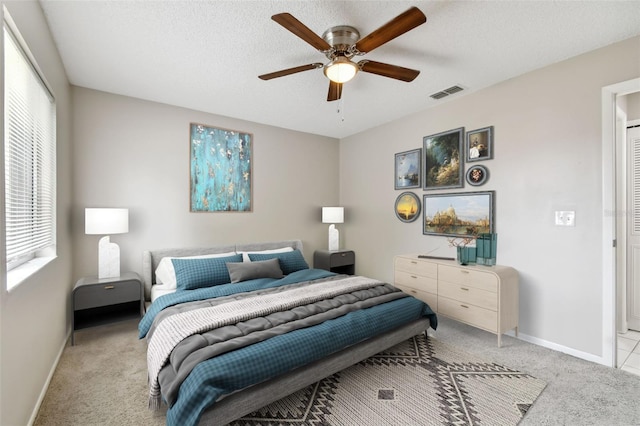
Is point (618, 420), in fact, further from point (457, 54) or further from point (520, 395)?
point (457, 54)

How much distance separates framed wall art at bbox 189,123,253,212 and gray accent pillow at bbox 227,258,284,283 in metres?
1.09

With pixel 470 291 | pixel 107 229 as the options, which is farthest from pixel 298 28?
pixel 470 291

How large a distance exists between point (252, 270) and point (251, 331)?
1.40 meters

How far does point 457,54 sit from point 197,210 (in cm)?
347

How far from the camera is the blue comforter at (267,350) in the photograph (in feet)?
4.87

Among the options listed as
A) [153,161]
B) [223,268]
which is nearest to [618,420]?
[223,268]

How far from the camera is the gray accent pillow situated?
326 centimetres

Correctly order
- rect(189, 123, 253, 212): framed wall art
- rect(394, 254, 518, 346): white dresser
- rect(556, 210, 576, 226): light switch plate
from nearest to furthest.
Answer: rect(556, 210, 576, 226): light switch plate
rect(394, 254, 518, 346): white dresser
rect(189, 123, 253, 212): framed wall art

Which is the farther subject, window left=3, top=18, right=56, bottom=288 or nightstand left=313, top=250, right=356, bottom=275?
nightstand left=313, top=250, right=356, bottom=275

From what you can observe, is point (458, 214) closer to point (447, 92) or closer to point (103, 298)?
point (447, 92)

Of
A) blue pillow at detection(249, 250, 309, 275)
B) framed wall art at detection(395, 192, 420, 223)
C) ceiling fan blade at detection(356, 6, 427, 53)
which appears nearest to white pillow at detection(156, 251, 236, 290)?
blue pillow at detection(249, 250, 309, 275)

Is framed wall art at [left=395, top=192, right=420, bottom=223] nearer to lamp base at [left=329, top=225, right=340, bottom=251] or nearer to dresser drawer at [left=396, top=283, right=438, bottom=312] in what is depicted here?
dresser drawer at [left=396, top=283, right=438, bottom=312]

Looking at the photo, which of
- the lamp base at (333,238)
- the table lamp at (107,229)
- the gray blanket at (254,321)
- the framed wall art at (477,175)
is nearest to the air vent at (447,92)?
the framed wall art at (477,175)

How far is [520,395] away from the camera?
2035 millimetres
